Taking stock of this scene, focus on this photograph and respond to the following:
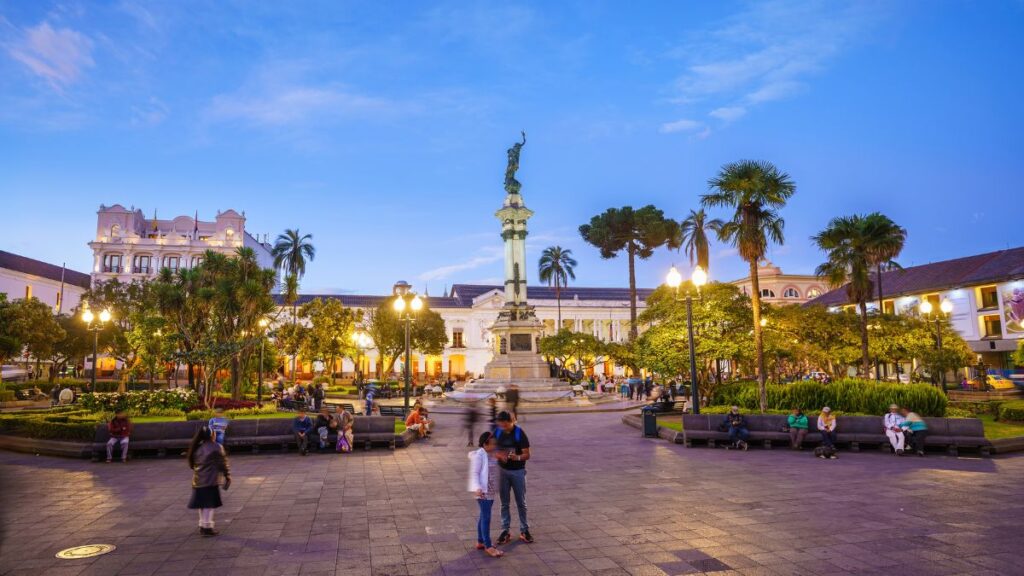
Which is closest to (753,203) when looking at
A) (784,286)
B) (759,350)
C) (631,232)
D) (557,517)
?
(759,350)

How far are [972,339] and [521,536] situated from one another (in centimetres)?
5075

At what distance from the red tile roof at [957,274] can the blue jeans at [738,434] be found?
30.9 metres

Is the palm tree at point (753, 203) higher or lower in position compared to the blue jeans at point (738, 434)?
higher

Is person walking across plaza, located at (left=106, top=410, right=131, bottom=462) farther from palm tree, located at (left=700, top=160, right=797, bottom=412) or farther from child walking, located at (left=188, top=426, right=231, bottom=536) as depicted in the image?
palm tree, located at (left=700, top=160, right=797, bottom=412)

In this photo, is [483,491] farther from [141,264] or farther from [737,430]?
[141,264]

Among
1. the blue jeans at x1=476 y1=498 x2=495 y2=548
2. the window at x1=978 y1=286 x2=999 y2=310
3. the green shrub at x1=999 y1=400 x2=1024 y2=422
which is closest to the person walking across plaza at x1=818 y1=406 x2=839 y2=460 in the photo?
the green shrub at x1=999 y1=400 x2=1024 y2=422

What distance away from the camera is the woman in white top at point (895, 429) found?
541 inches

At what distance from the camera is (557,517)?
27.3ft

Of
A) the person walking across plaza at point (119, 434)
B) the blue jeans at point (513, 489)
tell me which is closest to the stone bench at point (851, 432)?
the blue jeans at point (513, 489)

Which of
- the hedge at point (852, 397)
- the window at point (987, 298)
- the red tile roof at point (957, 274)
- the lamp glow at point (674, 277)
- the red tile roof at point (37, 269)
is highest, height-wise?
the red tile roof at point (37, 269)

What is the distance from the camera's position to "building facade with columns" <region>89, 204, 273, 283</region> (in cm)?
7144

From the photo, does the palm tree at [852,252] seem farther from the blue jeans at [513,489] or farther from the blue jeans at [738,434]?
the blue jeans at [513,489]

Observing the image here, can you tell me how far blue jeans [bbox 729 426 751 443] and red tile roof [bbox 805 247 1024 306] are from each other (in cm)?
3086

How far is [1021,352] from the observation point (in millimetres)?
31531
